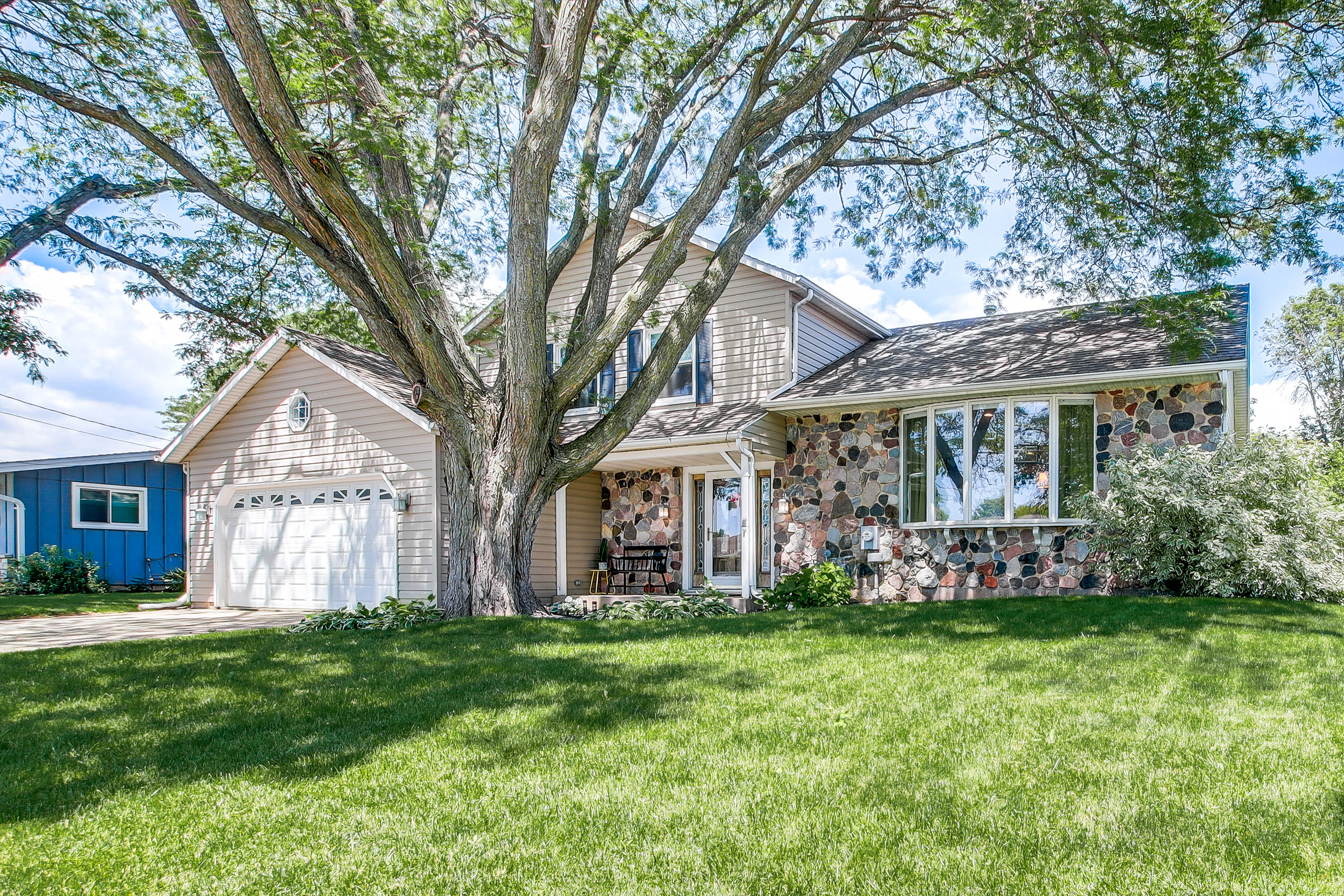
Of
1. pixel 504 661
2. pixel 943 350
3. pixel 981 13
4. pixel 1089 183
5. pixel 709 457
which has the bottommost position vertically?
pixel 504 661

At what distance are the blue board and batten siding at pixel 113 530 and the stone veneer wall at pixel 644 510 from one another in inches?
492

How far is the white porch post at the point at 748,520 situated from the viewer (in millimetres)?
12695

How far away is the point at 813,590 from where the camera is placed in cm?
1188

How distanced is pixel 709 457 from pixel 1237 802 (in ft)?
35.4

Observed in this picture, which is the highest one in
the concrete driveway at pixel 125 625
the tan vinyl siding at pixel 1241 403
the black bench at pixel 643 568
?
the tan vinyl siding at pixel 1241 403

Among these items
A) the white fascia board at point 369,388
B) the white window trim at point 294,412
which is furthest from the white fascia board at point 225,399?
the white window trim at point 294,412

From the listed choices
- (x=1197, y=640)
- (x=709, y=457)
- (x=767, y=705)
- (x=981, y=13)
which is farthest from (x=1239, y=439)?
(x=767, y=705)

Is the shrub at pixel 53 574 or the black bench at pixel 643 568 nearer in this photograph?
the black bench at pixel 643 568

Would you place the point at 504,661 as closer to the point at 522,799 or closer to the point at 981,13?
the point at 522,799

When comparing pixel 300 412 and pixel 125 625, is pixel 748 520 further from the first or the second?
pixel 125 625

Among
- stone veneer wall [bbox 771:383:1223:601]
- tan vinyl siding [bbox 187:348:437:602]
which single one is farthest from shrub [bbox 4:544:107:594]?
stone veneer wall [bbox 771:383:1223:601]

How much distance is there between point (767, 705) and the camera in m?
5.29

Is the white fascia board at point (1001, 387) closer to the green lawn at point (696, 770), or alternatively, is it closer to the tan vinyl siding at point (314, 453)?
the green lawn at point (696, 770)

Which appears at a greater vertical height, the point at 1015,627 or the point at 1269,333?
the point at 1269,333
